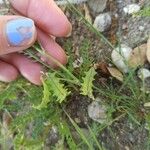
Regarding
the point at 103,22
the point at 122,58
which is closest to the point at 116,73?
the point at 122,58

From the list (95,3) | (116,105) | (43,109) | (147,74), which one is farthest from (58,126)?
(95,3)

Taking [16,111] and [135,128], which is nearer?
[135,128]

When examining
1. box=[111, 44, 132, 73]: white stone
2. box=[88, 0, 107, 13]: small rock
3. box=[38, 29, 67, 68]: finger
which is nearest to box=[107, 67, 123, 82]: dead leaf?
box=[111, 44, 132, 73]: white stone

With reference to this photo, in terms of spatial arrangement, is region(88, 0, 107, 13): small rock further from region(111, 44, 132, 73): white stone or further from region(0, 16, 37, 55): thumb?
region(0, 16, 37, 55): thumb

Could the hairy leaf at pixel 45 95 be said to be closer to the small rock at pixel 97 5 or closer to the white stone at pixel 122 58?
the white stone at pixel 122 58

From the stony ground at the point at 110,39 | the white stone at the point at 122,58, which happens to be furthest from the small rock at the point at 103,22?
the white stone at the point at 122,58

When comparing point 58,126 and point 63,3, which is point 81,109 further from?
point 63,3

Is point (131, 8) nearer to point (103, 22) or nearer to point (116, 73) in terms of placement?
point (103, 22)
